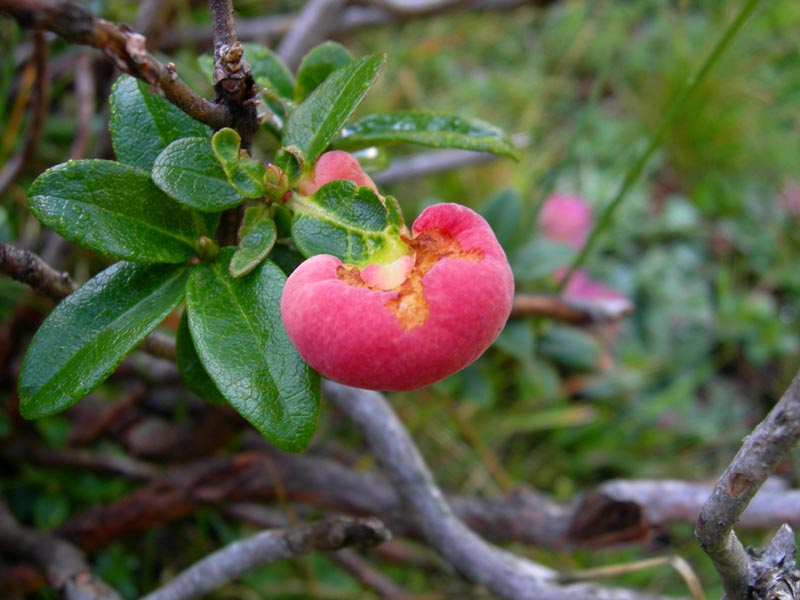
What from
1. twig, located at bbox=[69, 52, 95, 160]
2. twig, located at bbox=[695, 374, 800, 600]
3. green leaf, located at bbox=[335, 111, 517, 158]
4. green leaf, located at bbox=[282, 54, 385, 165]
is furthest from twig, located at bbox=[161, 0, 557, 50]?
twig, located at bbox=[695, 374, 800, 600]

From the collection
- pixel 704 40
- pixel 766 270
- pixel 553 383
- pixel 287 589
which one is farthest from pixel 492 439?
pixel 704 40

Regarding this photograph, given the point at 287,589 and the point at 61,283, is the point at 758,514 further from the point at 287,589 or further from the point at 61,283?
the point at 61,283

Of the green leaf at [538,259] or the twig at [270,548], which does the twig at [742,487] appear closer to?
the twig at [270,548]

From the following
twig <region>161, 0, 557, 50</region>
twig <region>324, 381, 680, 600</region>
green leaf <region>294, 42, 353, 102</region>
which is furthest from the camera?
twig <region>161, 0, 557, 50</region>

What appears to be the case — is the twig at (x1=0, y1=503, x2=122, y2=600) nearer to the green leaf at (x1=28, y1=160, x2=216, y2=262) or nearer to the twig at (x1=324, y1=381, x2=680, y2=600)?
the twig at (x1=324, y1=381, x2=680, y2=600)

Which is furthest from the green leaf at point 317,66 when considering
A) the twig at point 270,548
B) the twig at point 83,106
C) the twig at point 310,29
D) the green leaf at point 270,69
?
the twig at point 310,29

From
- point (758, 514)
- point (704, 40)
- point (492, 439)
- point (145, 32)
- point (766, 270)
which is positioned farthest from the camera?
point (704, 40)

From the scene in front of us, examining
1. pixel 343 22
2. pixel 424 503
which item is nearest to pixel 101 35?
pixel 424 503
